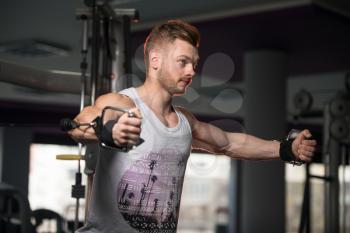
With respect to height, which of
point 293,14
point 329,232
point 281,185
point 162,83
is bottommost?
point 329,232

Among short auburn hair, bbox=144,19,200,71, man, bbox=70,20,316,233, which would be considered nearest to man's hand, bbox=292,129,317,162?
man, bbox=70,20,316,233

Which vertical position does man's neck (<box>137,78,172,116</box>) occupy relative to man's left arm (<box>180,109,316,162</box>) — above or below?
above

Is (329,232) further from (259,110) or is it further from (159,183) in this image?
(159,183)

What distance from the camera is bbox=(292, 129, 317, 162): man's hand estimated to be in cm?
169

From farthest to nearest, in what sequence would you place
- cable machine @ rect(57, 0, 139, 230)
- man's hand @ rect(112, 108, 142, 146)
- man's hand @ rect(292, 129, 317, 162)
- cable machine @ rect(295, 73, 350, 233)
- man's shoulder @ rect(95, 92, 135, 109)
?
cable machine @ rect(295, 73, 350, 233), cable machine @ rect(57, 0, 139, 230), man's hand @ rect(292, 129, 317, 162), man's shoulder @ rect(95, 92, 135, 109), man's hand @ rect(112, 108, 142, 146)

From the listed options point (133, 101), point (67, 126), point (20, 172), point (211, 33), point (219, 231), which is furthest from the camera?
point (219, 231)

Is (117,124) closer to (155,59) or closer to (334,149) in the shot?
(155,59)

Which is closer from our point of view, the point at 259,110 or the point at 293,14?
A: the point at 293,14

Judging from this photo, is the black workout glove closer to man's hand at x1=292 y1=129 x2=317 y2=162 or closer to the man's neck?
man's hand at x1=292 y1=129 x2=317 y2=162

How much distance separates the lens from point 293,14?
470cm

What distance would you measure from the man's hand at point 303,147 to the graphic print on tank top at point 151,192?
0.39 metres

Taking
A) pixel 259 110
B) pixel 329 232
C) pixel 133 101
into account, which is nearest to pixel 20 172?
pixel 259 110

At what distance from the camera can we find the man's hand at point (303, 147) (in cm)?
169

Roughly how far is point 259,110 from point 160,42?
14.4 feet
